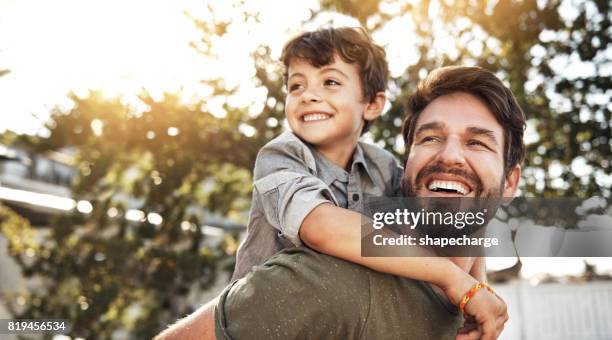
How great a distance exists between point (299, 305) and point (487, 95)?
879 millimetres

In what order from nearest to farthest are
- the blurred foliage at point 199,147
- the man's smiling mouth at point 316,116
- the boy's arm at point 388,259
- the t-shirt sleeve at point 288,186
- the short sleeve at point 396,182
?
the boy's arm at point 388,259
the t-shirt sleeve at point 288,186
the short sleeve at point 396,182
the man's smiling mouth at point 316,116
the blurred foliage at point 199,147

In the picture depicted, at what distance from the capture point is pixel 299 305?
121cm

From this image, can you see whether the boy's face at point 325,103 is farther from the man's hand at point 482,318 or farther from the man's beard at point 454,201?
the man's hand at point 482,318

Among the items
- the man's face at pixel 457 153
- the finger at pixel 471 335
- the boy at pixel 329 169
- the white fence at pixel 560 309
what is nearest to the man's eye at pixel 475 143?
the man's face at pixel 457 153

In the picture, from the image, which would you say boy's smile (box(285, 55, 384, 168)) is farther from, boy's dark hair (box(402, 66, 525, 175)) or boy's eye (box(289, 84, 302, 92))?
boy's dark hair (box(402, 66, 525, 175))

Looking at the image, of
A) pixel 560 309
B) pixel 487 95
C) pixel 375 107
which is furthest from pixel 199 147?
pixel 560 309

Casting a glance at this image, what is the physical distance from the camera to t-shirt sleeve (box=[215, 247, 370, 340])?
1.21 metres

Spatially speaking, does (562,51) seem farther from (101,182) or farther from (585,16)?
(101,182)

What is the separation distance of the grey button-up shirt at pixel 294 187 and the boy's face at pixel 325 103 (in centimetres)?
7

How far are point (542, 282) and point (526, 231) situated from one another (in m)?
8.29

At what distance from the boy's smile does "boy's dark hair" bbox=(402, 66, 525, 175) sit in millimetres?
342

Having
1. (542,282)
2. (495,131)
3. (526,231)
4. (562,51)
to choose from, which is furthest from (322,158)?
(542,282)

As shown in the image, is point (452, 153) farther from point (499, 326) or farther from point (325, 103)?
point (325, 103)

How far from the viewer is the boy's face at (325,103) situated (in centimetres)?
215
